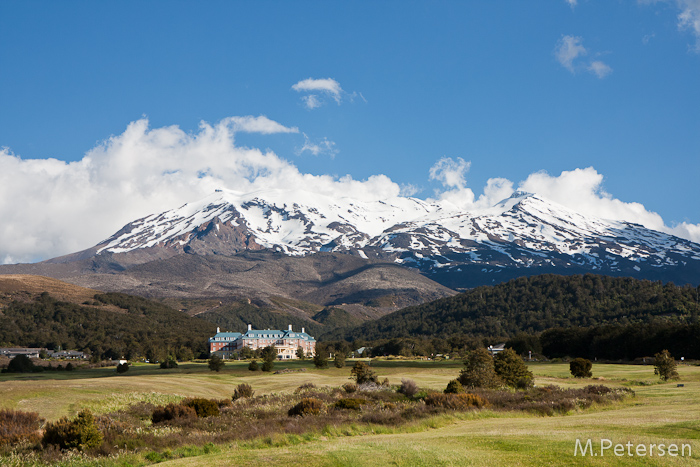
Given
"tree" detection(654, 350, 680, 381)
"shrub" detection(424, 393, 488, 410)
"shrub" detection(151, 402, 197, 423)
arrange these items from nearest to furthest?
"shrub" detection(151, 402, 197, 423) < "shrub" detection(424, 393, 488, 410) < "tree" detection(654, 350, 680, 381)

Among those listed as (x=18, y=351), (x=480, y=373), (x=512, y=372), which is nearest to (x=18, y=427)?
(x=480, y=373)

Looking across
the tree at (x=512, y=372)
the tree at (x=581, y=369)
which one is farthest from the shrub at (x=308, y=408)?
the tree at (x=581, y=369)

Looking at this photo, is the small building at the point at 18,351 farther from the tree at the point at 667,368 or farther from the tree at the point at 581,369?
the tree at the point at 667,368

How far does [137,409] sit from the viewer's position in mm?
35188

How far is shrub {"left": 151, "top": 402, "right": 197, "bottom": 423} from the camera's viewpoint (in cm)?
2909

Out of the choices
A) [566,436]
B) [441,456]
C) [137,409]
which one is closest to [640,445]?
[566,436]

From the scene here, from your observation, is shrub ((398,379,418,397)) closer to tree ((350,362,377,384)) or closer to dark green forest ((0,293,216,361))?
tree ((350,362,377,384))

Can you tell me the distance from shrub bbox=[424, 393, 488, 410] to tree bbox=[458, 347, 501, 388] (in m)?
11.1

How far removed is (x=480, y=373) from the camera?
44875 millimetres

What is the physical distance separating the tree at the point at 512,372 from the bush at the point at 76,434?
109 ft

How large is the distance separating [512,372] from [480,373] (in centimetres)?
390

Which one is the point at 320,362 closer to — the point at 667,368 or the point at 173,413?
the point at 667,368

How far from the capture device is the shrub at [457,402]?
102 ft

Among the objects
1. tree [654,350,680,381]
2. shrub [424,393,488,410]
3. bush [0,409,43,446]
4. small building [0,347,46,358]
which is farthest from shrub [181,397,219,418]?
small building [0,347,46,358]
